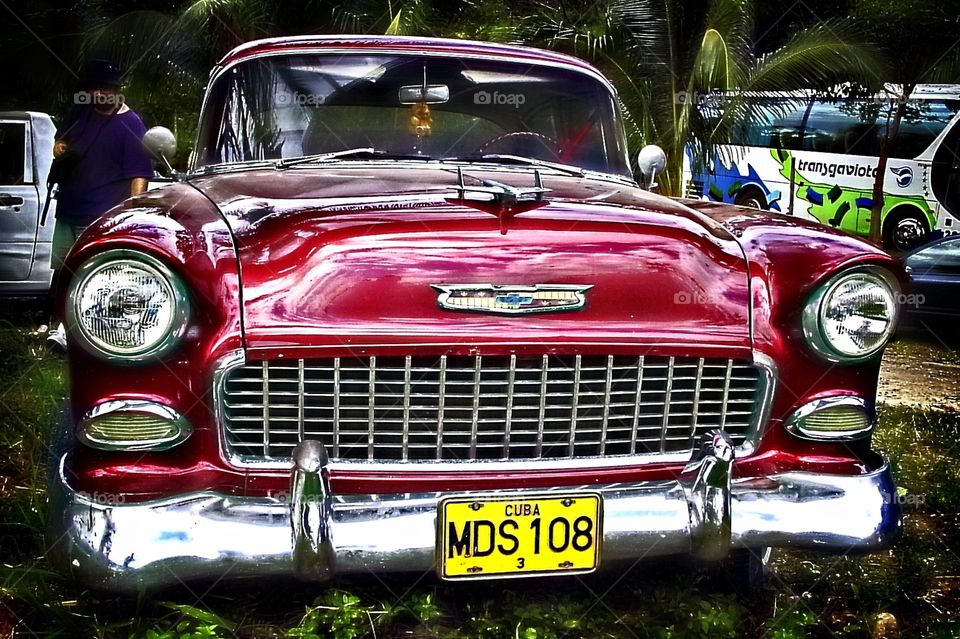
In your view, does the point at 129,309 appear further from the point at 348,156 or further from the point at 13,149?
the point at 13,149

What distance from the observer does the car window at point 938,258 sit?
8.53 metres

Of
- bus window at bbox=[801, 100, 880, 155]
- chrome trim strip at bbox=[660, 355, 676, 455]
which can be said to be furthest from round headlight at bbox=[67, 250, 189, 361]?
bus window at bbox=[801, 100, 880, 155]

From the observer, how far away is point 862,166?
1723 centimetres

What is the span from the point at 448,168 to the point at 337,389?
1198mm

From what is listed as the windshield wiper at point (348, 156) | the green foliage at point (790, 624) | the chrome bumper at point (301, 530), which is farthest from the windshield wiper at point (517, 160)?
the green foliage at point (790, 624)

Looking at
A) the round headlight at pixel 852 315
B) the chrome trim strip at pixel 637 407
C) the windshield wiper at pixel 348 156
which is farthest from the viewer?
the windshield wiper at pixel 348 156

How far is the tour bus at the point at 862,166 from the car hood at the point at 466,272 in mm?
12449

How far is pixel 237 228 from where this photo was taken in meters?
2.55

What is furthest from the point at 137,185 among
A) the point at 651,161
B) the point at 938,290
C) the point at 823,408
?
the point at 938,290

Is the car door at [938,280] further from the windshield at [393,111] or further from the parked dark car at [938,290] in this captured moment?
the windshield at [393,111]

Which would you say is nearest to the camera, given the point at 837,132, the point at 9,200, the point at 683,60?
the point at 9,200

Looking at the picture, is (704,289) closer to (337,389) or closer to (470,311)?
(470,311)

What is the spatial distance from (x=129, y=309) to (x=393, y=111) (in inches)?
60.6

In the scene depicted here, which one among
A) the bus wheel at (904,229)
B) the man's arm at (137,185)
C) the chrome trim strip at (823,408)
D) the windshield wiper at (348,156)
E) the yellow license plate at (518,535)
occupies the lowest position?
the bus wheel at (904,229)
